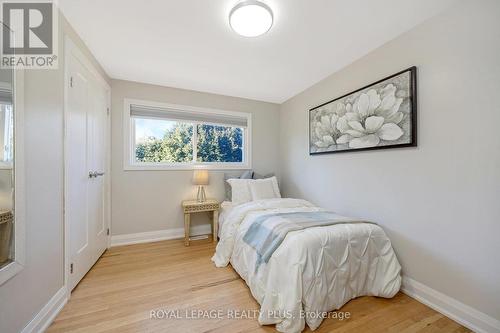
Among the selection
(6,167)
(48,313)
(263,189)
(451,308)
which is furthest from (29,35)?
→ (451,308)

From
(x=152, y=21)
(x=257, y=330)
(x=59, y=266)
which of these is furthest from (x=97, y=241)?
(x=152, y=21)

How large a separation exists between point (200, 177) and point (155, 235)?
1.10 meters

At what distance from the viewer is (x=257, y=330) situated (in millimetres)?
1325

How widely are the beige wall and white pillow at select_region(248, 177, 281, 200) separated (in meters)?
2.10

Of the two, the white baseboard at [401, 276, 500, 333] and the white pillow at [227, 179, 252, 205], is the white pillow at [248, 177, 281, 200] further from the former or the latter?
the white baseboard at [401, 276, 500, 333]

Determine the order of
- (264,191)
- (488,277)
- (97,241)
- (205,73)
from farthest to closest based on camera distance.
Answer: (264,191), (205,73), (97,241), (488,277)

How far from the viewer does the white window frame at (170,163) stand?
8.98 ft

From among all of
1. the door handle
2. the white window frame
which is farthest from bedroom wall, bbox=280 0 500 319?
the door handle

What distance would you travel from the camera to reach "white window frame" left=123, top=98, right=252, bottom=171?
8.98 ft

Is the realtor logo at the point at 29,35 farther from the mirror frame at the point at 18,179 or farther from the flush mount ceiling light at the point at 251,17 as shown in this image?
the flush mount ceiling light at the point at 251,17

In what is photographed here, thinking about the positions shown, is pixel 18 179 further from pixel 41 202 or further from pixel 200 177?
pixel 200 177

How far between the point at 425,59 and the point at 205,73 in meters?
2.28

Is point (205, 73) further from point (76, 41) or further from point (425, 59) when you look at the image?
point (425, 59)

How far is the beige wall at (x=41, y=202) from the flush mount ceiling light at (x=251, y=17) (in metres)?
1.38
